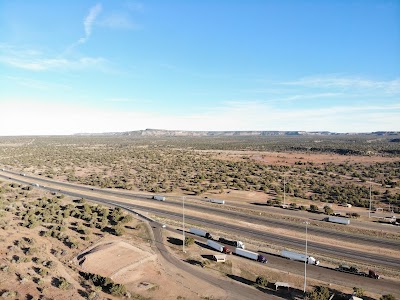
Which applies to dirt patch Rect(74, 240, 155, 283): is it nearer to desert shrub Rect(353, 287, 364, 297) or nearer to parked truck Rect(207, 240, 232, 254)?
parked truck Rect(207, 240, 232, 254)

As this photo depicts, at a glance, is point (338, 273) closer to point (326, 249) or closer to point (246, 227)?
point (326, 249)

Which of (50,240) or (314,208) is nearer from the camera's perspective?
(50,240)

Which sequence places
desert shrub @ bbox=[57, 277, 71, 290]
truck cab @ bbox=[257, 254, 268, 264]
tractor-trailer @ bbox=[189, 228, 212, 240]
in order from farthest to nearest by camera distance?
Answer: tractor-trailer @ bbox=[189, 228, 212, 240] → truck cab @ bbox=[257, 254, 268, 264] → desert shrub @ bbox=[57, 277, 71, 290]

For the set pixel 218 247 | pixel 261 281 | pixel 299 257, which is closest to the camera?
pixel 261 281

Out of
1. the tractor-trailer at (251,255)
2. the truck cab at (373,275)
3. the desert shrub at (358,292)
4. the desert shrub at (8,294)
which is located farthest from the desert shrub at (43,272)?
the truck cab at (373,275)

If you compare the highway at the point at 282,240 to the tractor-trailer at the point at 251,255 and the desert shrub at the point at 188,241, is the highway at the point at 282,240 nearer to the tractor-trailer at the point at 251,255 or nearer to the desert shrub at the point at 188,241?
the tractor-trailer at the point at 251,255

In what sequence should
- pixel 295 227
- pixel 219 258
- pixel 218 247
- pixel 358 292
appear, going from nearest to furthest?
1. pixel 358 292
2. pixel 219 258
3. pixel 218 247
4. pixel 295 227

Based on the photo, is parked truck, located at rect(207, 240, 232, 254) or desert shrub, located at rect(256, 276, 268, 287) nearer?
desert shrub, located at rect(256, 276, 268, 287)

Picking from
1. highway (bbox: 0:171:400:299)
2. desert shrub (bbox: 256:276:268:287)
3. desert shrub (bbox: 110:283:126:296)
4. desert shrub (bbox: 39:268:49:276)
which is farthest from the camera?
highway (bbox: 0:171:400:299)

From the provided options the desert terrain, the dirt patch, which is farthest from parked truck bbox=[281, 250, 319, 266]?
the dirt patch

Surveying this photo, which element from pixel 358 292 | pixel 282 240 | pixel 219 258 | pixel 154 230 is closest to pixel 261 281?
pixel 219 258

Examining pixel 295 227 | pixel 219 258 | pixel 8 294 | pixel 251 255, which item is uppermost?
pixel 8 294

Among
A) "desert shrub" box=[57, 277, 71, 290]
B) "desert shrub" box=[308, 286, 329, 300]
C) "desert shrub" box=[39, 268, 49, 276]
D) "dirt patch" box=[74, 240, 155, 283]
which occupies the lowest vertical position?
"desert shrub" box=[308, 286, 329, 300]

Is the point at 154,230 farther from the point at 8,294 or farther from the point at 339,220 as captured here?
the point at 339,220
